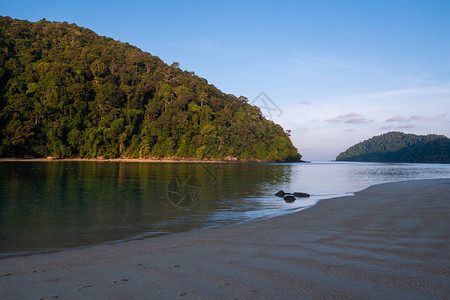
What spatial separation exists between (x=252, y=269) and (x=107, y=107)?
117458 millimetres

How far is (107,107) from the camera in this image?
110 meters

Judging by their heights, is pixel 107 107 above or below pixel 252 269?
above

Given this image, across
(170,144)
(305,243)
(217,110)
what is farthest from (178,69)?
(305,243)

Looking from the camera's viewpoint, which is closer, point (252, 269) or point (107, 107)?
point (252, 269)

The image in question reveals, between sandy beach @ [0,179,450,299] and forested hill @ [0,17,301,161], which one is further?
forested hill @ [0,17,301,161]

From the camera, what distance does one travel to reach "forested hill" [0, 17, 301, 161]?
9294 cm

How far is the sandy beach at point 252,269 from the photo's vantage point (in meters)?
3.48

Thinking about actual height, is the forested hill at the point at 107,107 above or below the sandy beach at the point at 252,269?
above

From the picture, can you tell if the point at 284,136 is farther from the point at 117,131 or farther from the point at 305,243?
the point at 305,243

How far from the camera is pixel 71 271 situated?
4477mm

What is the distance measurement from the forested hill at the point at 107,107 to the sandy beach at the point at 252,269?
93791mm

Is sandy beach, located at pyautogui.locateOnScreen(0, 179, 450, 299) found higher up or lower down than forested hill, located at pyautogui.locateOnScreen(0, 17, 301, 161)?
lower down

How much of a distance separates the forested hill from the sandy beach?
9379 centimetres

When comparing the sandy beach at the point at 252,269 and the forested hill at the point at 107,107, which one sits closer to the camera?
the sandy beach at the point at 252,269
